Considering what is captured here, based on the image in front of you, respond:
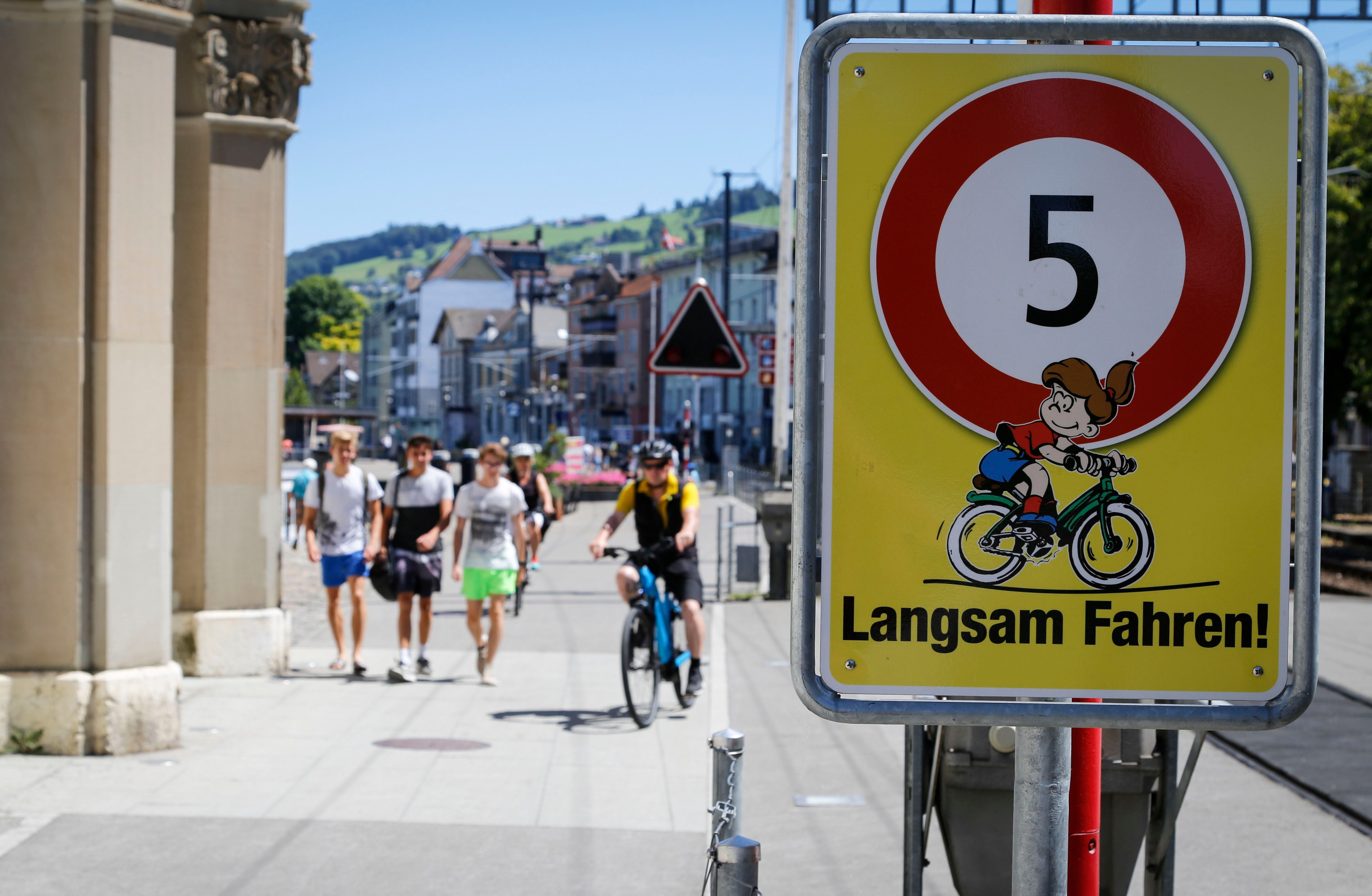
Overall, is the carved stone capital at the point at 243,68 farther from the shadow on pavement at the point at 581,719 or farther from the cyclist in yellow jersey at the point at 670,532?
the shadow on pavement at the point at 581,719

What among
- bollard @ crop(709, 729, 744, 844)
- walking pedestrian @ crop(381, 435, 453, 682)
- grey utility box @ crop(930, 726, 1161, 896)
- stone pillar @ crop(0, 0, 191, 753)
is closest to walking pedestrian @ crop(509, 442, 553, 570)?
walking pedestrian @ crop(381, 435, 453, 682)

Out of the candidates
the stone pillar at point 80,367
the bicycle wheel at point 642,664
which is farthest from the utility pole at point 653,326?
the stone pillar at point 80,367

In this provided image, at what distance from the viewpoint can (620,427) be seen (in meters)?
108

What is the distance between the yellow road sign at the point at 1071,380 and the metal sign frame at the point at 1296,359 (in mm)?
20

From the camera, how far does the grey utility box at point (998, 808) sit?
405 centimetres

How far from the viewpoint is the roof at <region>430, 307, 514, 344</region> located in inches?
5128

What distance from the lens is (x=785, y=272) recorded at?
2238 cm

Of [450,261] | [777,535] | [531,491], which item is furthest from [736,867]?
[450,261]

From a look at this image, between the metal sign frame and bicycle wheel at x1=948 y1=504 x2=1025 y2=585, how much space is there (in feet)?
0.55

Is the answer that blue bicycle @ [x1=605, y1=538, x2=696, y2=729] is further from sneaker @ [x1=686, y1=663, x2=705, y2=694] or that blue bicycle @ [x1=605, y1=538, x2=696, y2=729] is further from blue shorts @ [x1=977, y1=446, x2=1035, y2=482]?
blue shorts @ [x1=977, y1=446, x2=1035, y2=482]

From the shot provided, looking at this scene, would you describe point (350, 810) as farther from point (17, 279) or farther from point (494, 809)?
point (17, 279)

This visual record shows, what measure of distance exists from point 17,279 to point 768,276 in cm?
8018

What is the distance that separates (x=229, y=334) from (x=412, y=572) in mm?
2265

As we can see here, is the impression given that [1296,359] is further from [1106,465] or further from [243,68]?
[243,68]
